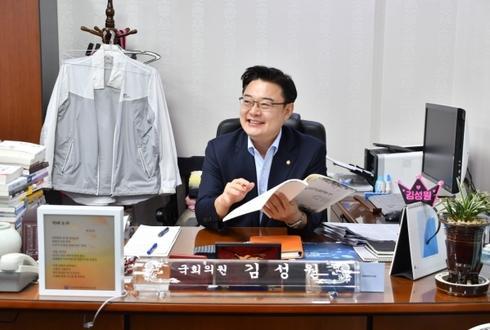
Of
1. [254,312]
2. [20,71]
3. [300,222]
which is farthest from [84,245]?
[20,71]

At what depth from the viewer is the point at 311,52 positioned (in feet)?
12.2

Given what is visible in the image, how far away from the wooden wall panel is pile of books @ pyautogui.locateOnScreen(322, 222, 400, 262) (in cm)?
193

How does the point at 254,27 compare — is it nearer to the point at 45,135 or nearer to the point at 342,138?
the point at 342,138

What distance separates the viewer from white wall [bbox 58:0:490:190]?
12.0ft

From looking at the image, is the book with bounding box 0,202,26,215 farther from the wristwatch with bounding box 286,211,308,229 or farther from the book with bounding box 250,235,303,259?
the wristwatch with bounding box 286,211,308,229

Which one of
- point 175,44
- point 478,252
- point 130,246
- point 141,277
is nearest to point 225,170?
point 130,246

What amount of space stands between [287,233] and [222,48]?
1942 millimetres

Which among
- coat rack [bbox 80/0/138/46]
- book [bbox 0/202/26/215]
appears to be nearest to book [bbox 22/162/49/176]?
book [bbox 0/202/26/215]

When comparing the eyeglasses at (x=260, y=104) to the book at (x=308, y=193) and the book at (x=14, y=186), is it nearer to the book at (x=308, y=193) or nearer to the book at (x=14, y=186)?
the book at (x=308, y=193)

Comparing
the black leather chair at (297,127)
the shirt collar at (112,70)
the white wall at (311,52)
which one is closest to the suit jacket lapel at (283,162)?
the black leather chair at (297,127)

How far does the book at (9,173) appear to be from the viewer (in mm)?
2018

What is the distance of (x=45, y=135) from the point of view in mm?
3240

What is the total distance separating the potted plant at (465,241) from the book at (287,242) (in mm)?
440

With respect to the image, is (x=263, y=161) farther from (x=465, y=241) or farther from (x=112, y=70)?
(x=112, y=70)
